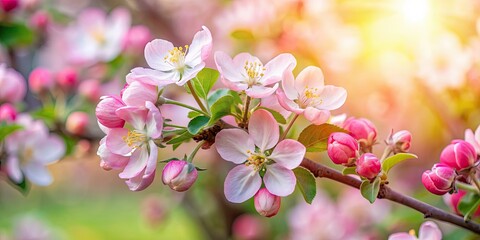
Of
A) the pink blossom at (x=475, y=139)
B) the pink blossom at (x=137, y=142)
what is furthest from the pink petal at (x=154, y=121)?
the pink blossom at (x=475, y=139)

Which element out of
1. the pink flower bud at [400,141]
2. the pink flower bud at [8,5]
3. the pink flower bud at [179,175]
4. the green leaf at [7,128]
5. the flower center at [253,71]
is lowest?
the green leaf at [7,128]

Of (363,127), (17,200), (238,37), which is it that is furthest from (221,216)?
(17,200)

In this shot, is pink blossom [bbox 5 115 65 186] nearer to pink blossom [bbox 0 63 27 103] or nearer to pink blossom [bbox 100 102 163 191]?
pink blossom [bbox 0 63 27 103]

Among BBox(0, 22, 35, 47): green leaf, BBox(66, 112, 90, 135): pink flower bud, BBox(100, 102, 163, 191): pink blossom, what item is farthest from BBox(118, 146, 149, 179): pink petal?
BBox(0, 22, 35, 47): green leaf

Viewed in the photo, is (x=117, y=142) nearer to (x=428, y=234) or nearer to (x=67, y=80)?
(x=428, y=234)

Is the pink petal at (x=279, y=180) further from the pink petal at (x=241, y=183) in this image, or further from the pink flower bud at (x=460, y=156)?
the pink flower bud at (x=460, y=156)

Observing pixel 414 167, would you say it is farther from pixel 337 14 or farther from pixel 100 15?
pixel 100 15

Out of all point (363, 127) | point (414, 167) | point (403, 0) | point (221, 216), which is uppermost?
point (363, 127)
